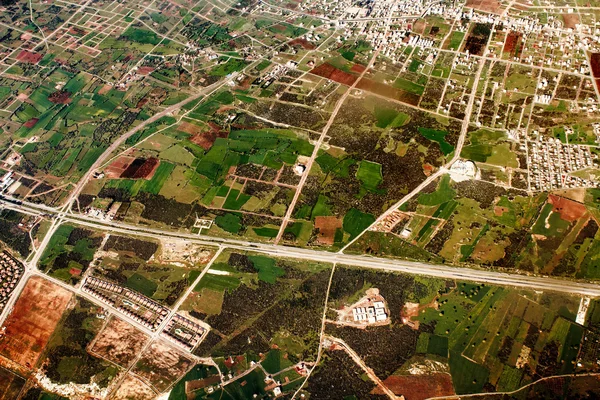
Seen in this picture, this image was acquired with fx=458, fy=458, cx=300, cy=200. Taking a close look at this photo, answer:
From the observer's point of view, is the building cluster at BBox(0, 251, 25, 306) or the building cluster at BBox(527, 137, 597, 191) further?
the building cluster at BBox(527, 137, 597, 191)

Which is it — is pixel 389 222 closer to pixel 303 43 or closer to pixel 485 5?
pixel 303 43

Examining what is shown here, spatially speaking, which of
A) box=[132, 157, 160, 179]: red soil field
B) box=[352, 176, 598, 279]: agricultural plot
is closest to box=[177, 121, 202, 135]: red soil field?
box=[132, 157, 160, 179]: red soil field

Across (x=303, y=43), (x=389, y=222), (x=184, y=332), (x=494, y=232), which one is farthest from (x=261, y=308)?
(x=303, y=43)

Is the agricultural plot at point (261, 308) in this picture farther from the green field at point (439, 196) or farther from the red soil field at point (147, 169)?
the red soil field at point (147, 169)

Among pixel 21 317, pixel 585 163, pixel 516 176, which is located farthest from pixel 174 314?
pixel 585 163

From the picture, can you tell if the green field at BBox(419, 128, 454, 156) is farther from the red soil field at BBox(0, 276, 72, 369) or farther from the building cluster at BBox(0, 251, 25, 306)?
the building cluster at BBox(0, 251, 25, 306)

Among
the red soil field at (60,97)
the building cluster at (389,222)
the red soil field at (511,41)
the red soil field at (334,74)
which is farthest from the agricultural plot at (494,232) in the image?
the red soil field at (60,97)
